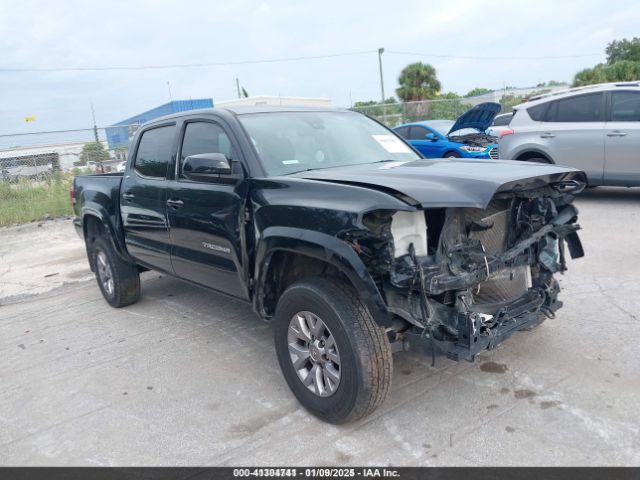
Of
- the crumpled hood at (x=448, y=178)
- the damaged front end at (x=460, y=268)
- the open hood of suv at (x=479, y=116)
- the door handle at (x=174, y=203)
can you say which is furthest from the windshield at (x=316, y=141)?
the open hood of suv at (x=479, y=116)

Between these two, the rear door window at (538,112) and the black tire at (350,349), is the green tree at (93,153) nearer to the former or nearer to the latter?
the rear door window at (538,112)

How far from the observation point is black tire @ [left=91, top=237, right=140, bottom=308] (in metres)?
5.73

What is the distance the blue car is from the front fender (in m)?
7.70

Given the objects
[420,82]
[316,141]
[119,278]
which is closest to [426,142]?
[119,278]

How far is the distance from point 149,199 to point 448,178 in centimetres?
283

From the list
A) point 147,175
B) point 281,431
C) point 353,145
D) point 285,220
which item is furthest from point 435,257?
point 147,175

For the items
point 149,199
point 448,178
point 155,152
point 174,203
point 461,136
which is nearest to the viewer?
point 448,178

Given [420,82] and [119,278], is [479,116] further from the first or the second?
[420,82]

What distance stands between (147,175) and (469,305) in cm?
325

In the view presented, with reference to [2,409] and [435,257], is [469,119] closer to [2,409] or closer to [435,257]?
[435,257]

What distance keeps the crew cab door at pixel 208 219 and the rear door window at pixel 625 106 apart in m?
7.00

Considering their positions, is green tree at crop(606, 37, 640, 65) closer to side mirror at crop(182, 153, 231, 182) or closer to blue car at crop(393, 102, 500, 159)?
blue car at crop(393, 102, 500, 159)

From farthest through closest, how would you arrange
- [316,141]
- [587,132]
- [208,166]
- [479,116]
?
[479,116], [587,132], [316,141], [208,166]

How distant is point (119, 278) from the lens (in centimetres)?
573
